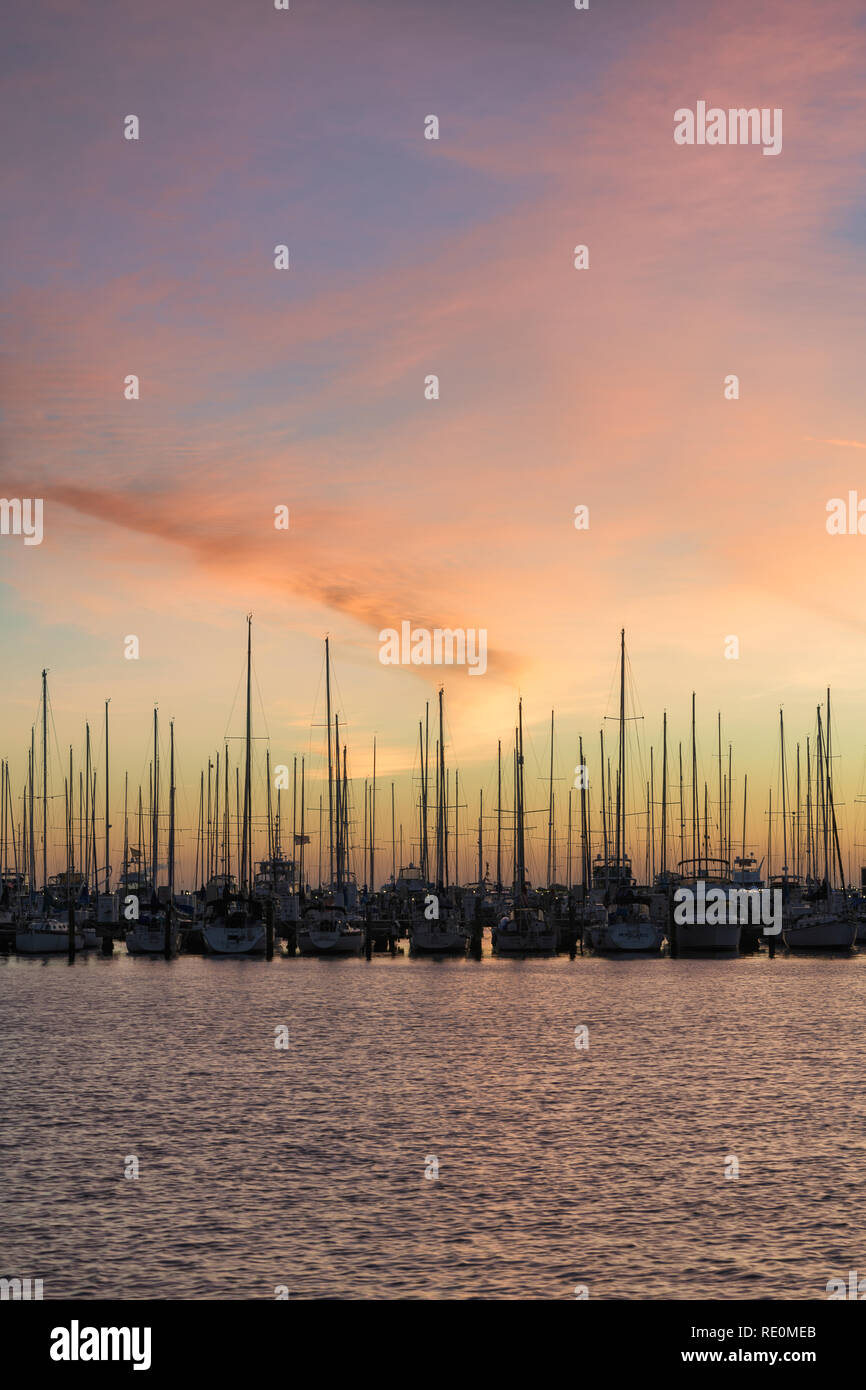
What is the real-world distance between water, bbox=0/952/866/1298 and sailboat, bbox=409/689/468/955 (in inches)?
1745

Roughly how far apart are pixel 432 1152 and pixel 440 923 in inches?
3275

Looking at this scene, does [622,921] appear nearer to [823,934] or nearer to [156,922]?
[823,934]

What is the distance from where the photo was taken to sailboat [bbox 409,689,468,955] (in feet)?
385

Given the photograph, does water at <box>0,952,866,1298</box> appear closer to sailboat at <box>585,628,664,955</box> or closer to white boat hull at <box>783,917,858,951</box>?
sailboat at <box>585,628,664,955</box>

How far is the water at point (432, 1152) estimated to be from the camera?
80.3 ft

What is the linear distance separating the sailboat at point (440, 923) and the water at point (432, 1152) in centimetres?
4433

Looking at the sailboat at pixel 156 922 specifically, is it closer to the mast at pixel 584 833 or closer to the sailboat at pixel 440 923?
the sailboat at pixel 440 923

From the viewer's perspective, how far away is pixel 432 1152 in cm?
3456

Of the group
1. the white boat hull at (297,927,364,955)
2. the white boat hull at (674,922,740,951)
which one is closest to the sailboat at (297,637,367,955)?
the white boat hull at (297,927,364,955)

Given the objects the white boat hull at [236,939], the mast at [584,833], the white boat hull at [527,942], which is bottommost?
the white boat hull at [527,942]

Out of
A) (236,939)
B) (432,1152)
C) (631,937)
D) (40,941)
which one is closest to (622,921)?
(631,937)

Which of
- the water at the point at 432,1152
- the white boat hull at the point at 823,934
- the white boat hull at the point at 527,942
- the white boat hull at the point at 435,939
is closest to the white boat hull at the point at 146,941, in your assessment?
the white boat hull at the point at 435,939

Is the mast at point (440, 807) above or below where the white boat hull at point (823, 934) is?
above
